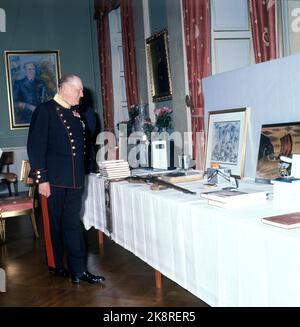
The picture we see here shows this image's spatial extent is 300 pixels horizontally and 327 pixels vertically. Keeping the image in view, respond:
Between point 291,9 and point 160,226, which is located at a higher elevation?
point 291,9

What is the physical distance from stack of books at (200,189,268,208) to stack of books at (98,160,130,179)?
1527 mm

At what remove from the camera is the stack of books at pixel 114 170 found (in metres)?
3.64

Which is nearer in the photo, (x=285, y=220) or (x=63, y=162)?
(x=285, y=220)

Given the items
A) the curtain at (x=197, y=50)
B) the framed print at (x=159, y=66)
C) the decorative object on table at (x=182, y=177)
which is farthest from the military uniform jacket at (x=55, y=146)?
the framed print at (x=159, y=66)

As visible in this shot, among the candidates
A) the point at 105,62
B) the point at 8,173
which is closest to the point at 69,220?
Answer: the point at 8,173

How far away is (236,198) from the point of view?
2123mm

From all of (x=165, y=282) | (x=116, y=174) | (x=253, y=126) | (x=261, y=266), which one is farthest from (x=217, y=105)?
(x=261, y=266)

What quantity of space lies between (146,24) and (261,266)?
530 cm

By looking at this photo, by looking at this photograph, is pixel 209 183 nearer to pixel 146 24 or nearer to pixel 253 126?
pixel 253 126

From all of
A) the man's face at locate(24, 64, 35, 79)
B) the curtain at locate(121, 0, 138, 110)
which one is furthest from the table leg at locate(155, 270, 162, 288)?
the man's face at locate(24, 64, 35, 79)

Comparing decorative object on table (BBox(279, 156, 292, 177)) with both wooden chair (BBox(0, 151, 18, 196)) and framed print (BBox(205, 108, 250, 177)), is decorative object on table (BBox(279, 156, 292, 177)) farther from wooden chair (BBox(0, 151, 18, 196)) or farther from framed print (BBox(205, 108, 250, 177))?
wooden chair (BBox(0, 151, 18, 196))

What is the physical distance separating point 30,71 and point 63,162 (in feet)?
20.5

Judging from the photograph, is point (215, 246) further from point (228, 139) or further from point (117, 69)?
point (117, 69)

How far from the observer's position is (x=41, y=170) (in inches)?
126
